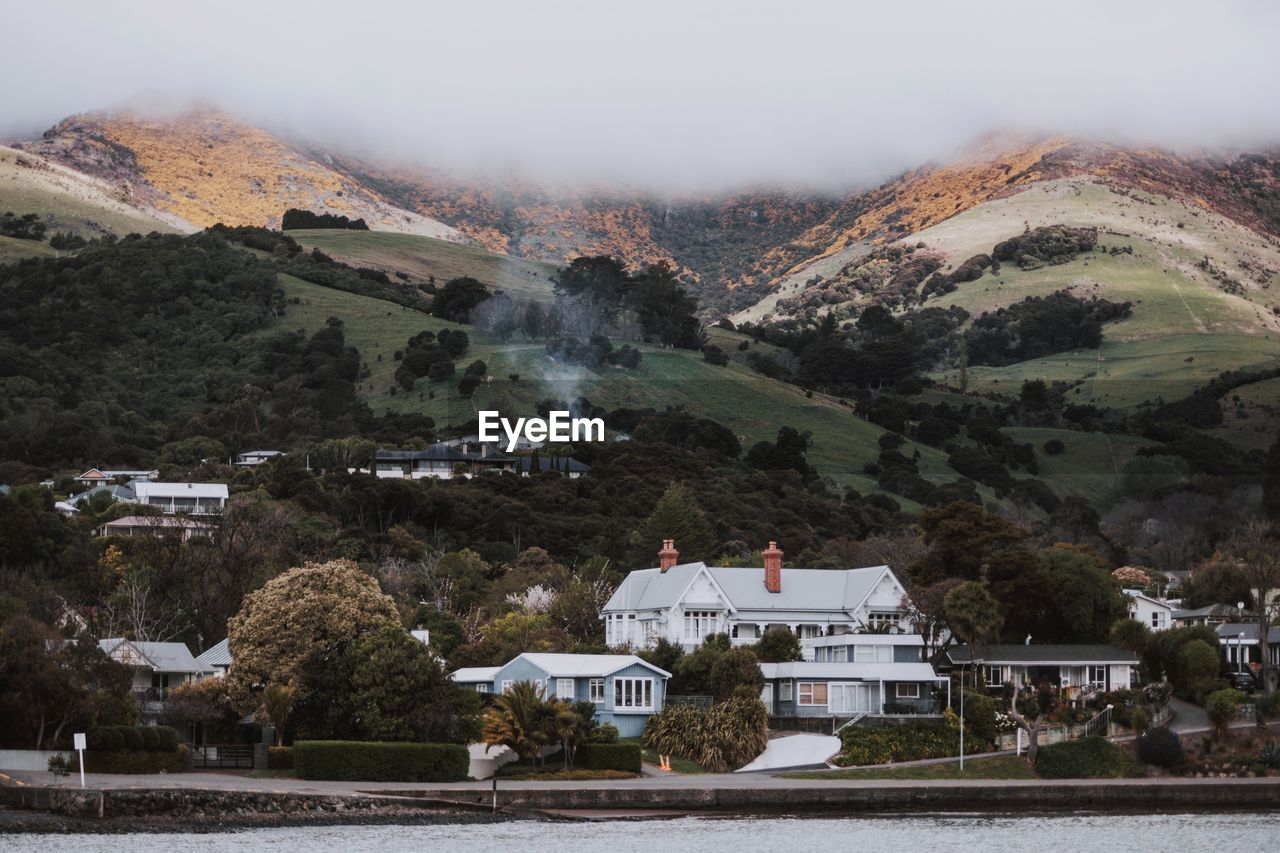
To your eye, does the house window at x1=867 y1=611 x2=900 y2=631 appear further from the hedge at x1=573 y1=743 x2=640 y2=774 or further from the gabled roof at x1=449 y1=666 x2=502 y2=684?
the hedge at x1=573 y1=743 x2=640 y2=774

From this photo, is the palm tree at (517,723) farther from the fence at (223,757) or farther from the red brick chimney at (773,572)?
the red brick chimney at (773,572)

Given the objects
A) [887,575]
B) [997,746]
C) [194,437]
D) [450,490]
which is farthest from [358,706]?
[194,437]

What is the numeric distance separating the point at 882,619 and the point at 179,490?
67999 mm

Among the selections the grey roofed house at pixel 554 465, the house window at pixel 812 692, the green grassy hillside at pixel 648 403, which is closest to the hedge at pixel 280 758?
the house window at pixel 812 692

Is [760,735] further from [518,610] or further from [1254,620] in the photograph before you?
[1254,620]

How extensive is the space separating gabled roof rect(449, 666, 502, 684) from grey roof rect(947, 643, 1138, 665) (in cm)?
1927

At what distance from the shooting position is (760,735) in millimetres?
72750

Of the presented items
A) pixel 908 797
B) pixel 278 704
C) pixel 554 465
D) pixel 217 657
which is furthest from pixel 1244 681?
pixel 554 465

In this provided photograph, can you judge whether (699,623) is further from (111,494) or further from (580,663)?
(111,494)

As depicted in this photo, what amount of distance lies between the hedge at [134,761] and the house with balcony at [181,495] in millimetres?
74972

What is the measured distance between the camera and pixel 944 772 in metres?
70.1

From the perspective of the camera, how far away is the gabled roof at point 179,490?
459 feet

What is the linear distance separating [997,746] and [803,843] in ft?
61.8

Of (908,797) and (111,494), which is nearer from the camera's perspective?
(908,797)
